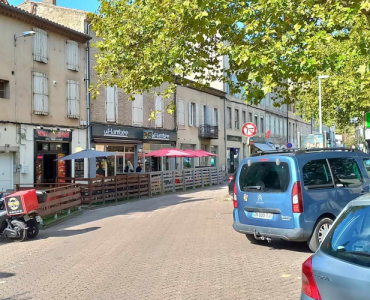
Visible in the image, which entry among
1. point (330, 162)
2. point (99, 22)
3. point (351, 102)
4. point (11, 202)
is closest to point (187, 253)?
point (330, 162)

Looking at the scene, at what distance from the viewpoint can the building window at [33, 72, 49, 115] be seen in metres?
19.2

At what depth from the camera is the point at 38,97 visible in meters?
19.4

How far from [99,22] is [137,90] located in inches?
108

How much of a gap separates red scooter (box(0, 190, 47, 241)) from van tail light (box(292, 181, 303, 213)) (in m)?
5.90

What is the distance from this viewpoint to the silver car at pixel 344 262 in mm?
2447

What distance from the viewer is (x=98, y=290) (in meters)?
5.32

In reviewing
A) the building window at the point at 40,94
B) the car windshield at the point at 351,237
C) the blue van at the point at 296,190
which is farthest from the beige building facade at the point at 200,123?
the car windshield at the point at 351,237

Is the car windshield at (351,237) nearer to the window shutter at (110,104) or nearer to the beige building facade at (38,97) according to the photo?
the beige building facade at (38,97)

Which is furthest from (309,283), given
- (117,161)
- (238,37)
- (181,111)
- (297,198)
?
(181,111)

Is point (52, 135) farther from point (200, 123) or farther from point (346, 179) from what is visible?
point (346, 179)

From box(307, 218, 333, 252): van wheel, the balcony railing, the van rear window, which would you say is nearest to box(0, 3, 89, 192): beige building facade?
the balcony railing

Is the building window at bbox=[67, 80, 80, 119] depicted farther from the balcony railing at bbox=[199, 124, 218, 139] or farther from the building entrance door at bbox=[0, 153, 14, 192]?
the balcony railing at bbox=[199, 124, 218, 139]

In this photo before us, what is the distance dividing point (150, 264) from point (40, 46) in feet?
53.0

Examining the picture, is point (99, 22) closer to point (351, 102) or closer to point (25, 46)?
point (25, 46)
